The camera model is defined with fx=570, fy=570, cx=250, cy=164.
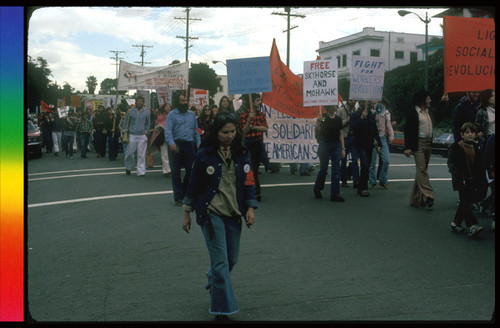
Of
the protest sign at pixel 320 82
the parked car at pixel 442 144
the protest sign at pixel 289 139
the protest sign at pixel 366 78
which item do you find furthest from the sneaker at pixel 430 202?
the parked car at pixel 442 144

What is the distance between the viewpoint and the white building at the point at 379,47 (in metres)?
70.4

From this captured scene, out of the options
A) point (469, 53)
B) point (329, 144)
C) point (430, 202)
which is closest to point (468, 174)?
point (469, 53)

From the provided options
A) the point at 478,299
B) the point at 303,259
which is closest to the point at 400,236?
the point at 303,259

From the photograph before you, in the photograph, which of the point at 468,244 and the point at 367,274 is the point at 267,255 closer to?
the point at 367,274

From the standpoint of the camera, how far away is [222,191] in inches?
179

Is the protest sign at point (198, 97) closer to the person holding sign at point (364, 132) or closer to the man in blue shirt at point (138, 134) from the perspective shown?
the man in blue shirt at point (138, 134)

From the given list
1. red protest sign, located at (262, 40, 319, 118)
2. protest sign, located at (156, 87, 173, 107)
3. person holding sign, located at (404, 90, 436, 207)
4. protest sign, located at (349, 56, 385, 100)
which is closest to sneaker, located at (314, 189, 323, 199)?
person holding sign, located at (404, 90, 436, 207)

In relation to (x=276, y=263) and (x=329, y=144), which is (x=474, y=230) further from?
(x=329, y=144)

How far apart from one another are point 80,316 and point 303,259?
2540 mm

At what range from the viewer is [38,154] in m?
22.6

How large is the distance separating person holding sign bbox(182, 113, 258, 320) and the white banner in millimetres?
15839

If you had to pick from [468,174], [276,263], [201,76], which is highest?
[201,76]

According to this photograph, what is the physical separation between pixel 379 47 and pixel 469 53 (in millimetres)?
66941

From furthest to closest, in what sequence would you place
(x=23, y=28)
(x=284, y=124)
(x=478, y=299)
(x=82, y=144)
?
1. (x=82, y=144)
2. (x=284, y=124)
3. (x=478, y=299)
4. (x=23, y=28)
